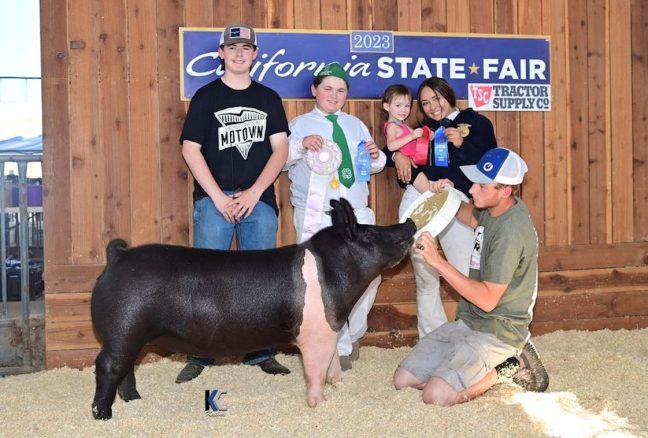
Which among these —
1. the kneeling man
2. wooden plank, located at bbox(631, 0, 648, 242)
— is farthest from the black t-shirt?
wooden plank, located at bbox(631, 0, 648, 242)

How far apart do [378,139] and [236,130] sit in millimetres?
1192

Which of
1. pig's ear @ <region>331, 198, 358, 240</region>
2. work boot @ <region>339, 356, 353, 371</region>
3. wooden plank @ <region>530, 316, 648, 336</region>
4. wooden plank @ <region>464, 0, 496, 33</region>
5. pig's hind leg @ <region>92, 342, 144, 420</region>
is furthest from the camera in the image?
wooden plank @ <region>530, 316, 648, 336</region>

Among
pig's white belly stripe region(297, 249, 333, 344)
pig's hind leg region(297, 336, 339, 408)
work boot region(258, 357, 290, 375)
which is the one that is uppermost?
pig's white belly stripe region(297, 249, 333, 344)

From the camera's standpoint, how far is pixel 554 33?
5.07 metres

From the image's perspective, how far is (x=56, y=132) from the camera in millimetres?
4402

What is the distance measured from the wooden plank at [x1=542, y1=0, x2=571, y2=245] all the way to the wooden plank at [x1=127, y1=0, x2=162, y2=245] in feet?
9.09

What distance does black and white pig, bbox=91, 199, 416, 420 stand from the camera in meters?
3.13

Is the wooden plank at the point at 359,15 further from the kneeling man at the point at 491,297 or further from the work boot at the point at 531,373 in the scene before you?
the work boot at the point at 531,373

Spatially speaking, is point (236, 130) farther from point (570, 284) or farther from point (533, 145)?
point (570, 284)

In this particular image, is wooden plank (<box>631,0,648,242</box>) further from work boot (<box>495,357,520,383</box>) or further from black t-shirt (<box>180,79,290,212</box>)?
black t-shirt (<box>180,79,290,212</box>)

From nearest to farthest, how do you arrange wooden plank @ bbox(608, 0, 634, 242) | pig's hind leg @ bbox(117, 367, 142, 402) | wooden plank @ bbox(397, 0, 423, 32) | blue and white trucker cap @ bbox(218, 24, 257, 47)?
pig's hind leg @ bbox(117, 367, 142, 402) → blue and white trucker cap @ bbox(218, 24, 257, 47) → wooden plank @ bbox(397, 0, 423, 32) → wooden plank @ bbox(608, 0, 634, 242)

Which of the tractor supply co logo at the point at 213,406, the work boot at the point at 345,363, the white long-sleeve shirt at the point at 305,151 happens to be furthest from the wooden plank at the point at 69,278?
the work boot at the point at 345,363

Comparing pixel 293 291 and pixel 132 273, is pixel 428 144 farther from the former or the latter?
pixel 132 273

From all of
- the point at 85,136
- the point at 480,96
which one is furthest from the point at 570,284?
the point at 85,136
